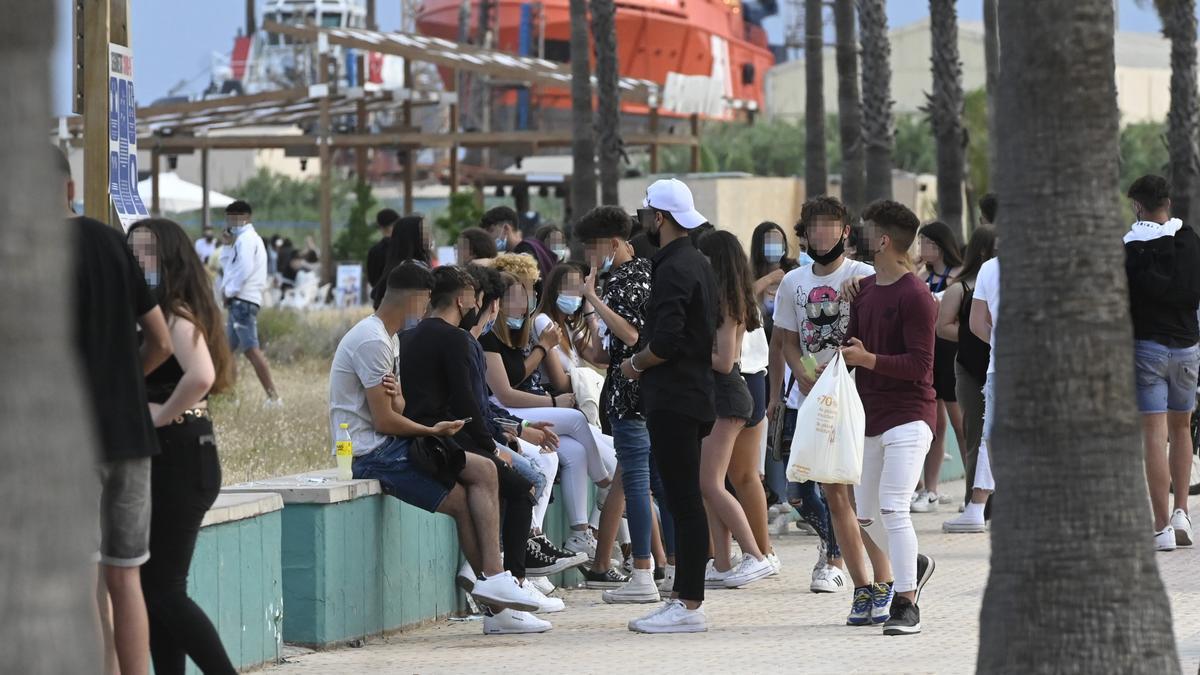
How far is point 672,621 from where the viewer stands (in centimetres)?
864

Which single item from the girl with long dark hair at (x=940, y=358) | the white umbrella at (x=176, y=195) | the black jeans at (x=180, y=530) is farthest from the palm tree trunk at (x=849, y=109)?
the white umbrella at (x=176, y=195)

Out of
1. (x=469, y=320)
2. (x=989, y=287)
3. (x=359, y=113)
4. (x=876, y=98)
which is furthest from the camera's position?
(x=359, y=113)

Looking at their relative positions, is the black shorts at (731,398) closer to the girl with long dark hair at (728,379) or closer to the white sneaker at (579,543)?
the girl with long dark hair at (728,379)

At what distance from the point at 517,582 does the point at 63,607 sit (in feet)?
18.9

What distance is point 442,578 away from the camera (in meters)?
9.38

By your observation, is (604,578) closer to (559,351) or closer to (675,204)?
(559,351)

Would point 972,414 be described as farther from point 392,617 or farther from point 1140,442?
point 1140,442

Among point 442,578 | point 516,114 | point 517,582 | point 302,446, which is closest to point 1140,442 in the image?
point 517,582

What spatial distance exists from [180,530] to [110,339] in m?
0.72

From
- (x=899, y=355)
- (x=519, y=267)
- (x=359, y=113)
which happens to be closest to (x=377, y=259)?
(x=519, y=267)

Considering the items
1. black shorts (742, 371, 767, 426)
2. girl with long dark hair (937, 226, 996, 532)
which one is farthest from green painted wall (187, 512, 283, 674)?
girl with long dark hair (937, 226, 996, 532)

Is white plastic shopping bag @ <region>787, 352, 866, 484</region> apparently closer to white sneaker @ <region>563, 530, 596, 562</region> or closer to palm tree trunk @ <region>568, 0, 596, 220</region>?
white sneaker @ <region>563, 530, 596, 562</region>

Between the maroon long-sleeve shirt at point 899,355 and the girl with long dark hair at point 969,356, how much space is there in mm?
3008

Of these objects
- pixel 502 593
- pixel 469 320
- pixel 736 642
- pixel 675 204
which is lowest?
pixel 736 642
